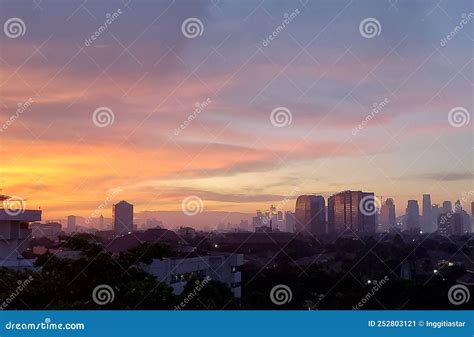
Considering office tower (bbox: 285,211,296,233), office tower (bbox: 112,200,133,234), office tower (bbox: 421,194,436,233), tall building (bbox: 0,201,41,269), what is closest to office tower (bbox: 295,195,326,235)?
office tower (bbox: 285,211,296,233)

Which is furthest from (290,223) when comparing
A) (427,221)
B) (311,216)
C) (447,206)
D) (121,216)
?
(121,216)

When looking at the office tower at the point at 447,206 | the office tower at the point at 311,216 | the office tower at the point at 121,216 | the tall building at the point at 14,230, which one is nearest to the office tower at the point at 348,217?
the office tower at the point at 311,216

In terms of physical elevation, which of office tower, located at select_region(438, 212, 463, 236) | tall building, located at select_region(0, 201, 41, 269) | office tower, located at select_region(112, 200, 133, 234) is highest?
office tower, located at select_region(438, 212, 463, 236)

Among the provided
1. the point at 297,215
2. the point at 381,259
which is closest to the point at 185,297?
the point at 381,259

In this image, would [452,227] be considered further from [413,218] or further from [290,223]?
[290,223]

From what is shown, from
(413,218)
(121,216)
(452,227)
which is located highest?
(413,218)

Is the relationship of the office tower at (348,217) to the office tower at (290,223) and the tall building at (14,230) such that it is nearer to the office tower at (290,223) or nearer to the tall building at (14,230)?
the office tower at (290,223)

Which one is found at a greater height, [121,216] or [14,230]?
[121,216]

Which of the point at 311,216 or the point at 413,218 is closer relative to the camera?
the point at 311,216

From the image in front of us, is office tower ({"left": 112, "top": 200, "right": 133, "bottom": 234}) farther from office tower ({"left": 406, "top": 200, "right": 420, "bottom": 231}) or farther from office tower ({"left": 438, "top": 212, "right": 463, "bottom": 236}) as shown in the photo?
office tower ({"left": 438, "top": 212, "right": 463, "bottom": 236})
